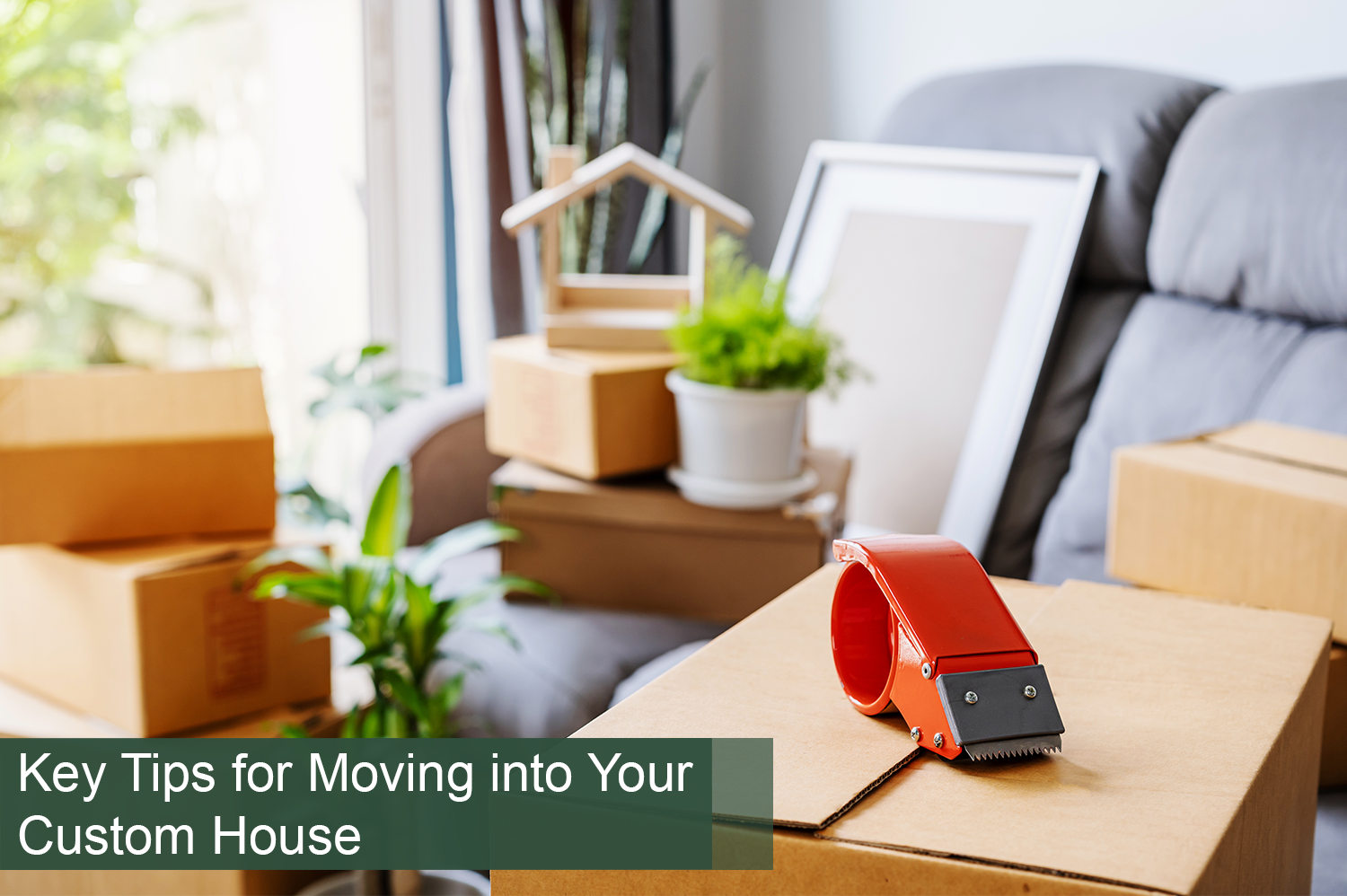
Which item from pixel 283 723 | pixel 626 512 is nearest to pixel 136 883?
pixel 283 723

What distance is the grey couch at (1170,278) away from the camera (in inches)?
53.0

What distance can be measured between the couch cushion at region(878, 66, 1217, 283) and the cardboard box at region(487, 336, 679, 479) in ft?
2.17

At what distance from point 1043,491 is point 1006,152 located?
0.53 meters

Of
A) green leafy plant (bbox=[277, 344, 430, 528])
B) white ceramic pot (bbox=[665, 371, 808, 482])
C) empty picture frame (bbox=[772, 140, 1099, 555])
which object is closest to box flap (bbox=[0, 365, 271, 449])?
green leafy plant (bbox=[277, 344, 430, 528])

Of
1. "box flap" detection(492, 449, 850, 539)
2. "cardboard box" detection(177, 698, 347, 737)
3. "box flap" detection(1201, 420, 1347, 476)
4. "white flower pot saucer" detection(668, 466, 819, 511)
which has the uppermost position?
"box flap" detection(1201, 420, 1347, 476)

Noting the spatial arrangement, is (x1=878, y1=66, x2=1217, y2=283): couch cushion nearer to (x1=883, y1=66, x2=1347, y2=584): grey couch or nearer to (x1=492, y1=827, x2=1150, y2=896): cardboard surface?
(x1=883, y1=66, x2=1347, y2=584): grey couch

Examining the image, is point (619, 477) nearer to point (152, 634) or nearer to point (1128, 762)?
point (152, 634)

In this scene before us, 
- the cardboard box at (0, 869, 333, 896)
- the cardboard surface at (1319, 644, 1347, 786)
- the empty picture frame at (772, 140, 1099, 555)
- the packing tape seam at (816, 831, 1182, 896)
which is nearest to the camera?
the packing tape seam at (816, 831, 1182, 896)

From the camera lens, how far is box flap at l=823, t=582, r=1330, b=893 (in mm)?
441

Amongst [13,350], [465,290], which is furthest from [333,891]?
[13,350]

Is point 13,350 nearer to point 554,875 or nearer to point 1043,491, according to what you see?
point 1043,491

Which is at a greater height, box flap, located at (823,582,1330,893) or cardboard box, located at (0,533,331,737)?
box flap, located at (823,582,1330,893)

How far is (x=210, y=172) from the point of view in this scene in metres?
2.42

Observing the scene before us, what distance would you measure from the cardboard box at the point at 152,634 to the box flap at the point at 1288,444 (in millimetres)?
1066
